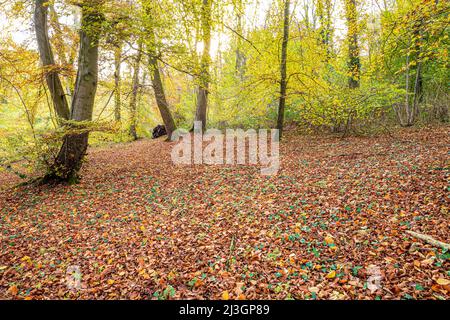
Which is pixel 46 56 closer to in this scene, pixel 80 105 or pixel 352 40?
pixel 80 105

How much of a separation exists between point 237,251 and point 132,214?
2.69 meters

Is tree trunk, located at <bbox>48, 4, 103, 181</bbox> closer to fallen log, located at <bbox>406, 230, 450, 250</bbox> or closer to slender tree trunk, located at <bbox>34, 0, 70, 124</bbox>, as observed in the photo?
slender tree trunk, located at <bbox>34, 0, 70, 124</bbox>

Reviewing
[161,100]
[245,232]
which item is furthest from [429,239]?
[161,100]

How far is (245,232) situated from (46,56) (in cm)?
847

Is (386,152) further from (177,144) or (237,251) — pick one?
(177,144)

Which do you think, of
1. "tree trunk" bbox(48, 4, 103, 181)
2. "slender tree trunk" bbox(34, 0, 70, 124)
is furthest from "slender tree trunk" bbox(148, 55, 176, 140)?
"tree trunk" bbox(48, 4, 103, 181)

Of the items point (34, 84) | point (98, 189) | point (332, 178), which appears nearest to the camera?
point (332, 178)

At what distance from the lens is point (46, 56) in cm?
760

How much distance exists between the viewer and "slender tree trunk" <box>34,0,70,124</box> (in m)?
7.12

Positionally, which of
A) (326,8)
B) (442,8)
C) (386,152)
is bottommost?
(386,152)

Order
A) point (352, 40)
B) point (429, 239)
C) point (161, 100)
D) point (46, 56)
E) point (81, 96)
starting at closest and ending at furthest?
point (429, 239)
point (81, 96)
point (46, 56)
point (352, 40)
point (161, 100)

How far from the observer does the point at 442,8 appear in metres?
4.37

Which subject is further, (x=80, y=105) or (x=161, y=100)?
(x=161, y=100)

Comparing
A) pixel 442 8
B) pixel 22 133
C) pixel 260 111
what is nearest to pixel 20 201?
pixel 22 133
